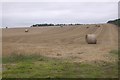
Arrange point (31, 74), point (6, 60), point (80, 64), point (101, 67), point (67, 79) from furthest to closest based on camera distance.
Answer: point (6, 60) → point (80, 64) → point (101, 67) → point (31, 74) → point (67, 79)

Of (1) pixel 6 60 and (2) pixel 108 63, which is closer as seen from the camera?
(2) pixel 108 63

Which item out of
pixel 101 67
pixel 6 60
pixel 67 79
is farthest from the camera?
pixel 6 60

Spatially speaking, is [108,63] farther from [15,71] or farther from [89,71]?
[15,71]

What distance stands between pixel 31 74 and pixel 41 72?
466mm

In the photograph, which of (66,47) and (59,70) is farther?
(66,47)

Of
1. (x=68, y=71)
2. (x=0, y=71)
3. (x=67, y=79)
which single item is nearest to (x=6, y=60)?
(x=0, y=71)

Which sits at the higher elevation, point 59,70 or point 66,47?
point 66,47

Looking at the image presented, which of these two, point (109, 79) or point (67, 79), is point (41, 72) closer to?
point (67, 79)

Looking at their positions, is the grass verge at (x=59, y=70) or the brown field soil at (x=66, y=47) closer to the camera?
the grass verge at (x=59, y=70)

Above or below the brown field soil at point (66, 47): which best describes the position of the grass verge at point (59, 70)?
below

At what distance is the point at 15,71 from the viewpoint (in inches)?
461

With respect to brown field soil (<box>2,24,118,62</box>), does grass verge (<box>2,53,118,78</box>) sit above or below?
below

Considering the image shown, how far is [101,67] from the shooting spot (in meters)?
12.4

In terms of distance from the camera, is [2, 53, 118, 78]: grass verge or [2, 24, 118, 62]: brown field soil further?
[2, 24, 118, 62]: brown field soil
